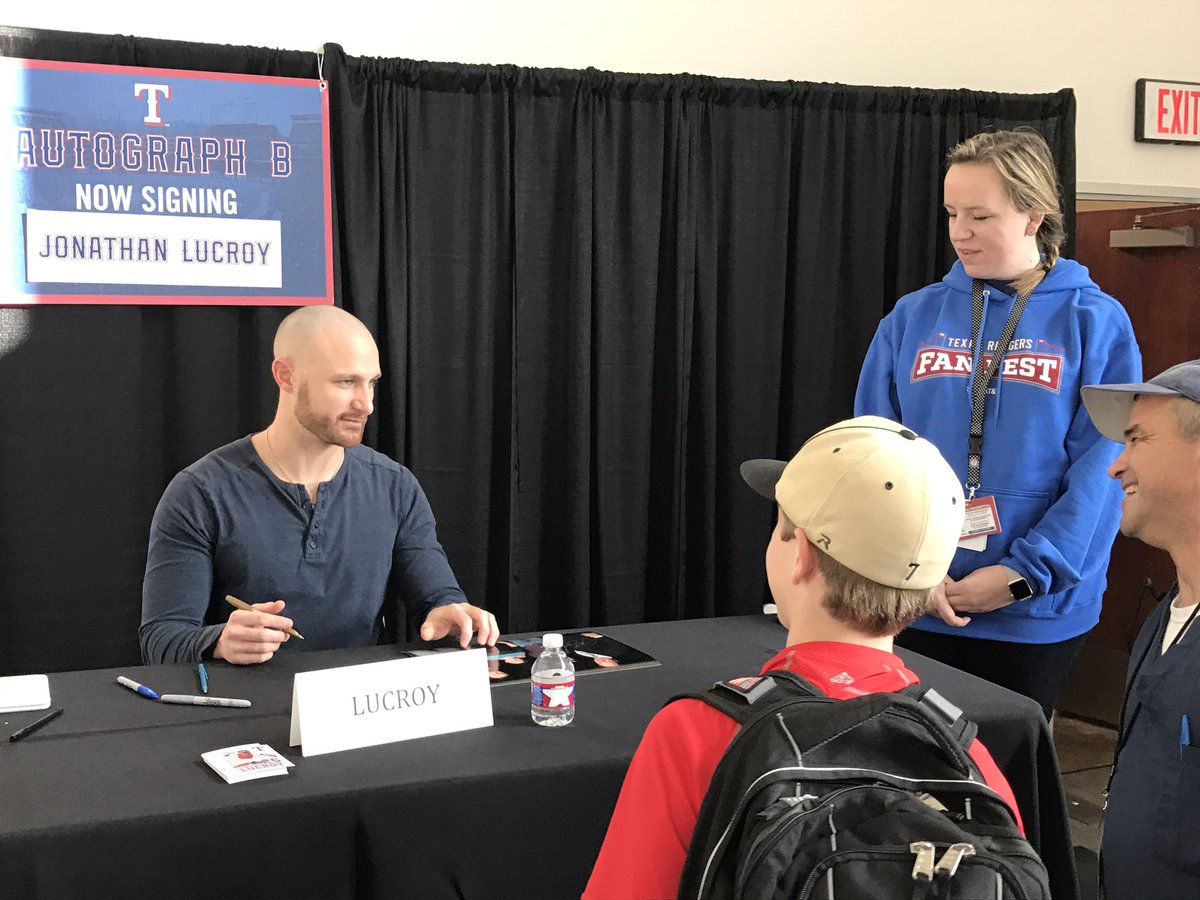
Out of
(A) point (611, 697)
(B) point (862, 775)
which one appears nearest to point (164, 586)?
(A) point (611, 697)

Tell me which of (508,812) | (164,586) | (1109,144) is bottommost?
(508,812)

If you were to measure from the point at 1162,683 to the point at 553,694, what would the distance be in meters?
0.84

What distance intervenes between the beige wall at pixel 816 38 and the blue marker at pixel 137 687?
206 centimetres

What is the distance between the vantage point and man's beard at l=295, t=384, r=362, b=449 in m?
2.43

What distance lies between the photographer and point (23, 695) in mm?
1841

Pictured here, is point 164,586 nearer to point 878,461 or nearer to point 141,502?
point 141,502

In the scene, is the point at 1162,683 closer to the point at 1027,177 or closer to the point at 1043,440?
the point at 1043,440

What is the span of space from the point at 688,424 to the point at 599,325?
0.46 metres

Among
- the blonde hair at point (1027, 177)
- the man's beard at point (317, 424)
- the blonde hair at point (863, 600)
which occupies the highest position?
the blonde hair at point (1027, 177)

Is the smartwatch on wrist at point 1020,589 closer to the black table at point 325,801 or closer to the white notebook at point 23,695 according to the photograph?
the black table at point 325,801

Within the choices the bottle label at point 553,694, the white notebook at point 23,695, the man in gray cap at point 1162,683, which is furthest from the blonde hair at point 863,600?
the white notebook at point 23,695

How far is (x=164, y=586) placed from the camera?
7.34 feet

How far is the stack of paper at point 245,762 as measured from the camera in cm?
156

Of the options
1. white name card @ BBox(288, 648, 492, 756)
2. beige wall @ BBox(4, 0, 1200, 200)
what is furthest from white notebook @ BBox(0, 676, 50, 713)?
beige wall @ BBox(4, 0, 1200, 200)
